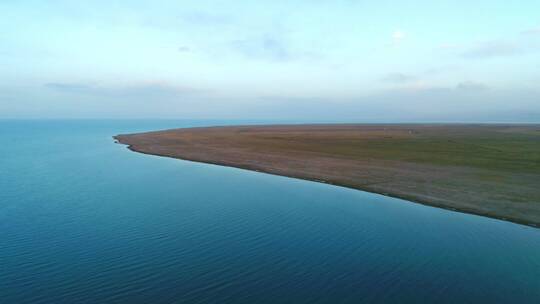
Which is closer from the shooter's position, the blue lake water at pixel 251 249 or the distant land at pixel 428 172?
the blue lake water at pixel 251 249

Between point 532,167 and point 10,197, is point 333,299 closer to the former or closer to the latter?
point 10,197

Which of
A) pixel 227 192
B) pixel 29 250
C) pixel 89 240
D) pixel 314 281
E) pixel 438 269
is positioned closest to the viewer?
pixel 314 281

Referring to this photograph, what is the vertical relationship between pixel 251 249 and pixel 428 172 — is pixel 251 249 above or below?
below

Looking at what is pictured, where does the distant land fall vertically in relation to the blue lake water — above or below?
above

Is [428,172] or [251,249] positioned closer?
[251,249]

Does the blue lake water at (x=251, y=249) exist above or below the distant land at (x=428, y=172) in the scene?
below

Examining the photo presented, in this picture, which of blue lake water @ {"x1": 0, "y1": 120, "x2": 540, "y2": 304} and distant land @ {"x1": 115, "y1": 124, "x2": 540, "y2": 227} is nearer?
blue lake water @ {"x1": 0, "y1": 120, "x2": 540, "y2": 304}

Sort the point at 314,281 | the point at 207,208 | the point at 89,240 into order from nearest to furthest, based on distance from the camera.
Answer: the point at 314,281 → the point at 89,240 → the point at 207,208

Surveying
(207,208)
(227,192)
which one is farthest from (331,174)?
(207,208)
